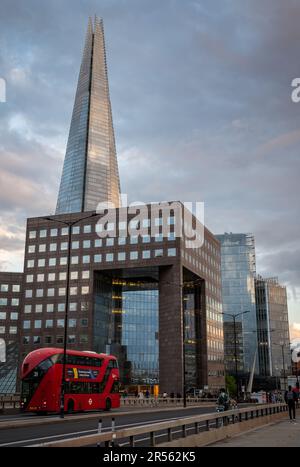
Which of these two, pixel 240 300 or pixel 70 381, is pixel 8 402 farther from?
pixel 240 300

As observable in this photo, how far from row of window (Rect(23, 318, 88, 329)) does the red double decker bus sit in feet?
217

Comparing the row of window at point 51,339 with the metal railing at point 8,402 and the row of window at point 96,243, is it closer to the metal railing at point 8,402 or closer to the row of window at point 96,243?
the row of window at point 96,243

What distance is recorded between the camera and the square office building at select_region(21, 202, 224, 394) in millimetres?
105562

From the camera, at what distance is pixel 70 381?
37844 millimetres

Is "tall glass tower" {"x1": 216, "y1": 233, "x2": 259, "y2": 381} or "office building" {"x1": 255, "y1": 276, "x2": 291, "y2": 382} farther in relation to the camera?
"office building" {"x1": 255, "y1": 276, "x2": 291, "y2": 382}

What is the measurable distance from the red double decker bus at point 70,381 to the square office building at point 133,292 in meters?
59.1

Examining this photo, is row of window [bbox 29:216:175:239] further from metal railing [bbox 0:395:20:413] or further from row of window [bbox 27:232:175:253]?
metal railing [bbox 0:395:20:413]

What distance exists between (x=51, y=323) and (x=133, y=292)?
21.6m

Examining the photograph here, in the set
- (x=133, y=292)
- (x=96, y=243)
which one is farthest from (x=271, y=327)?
(x=96, y=243)

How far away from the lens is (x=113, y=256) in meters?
110

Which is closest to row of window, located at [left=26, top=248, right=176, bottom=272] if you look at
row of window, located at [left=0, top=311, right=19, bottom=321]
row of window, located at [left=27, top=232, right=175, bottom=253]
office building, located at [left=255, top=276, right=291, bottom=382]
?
row of window, located at [left=27, top=232, right=175, bottom=253]

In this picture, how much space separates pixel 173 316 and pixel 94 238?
24.8 meters

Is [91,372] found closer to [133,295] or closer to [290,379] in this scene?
[290,379]

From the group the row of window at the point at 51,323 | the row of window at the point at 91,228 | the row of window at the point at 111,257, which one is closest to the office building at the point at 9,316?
the row of window at the point at 51,323
